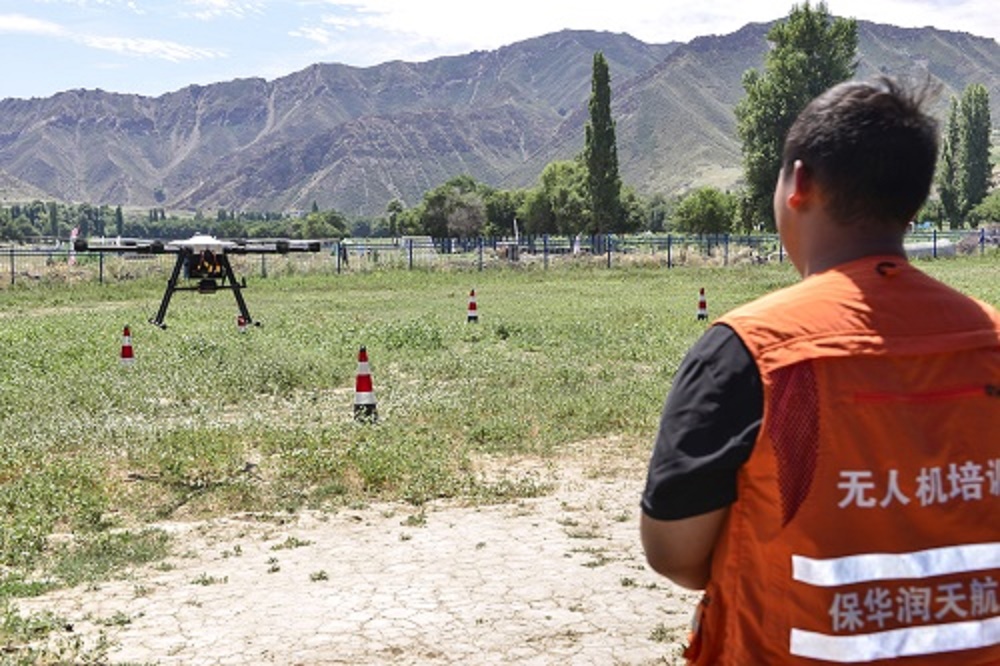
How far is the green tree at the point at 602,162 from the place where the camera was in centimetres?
6319

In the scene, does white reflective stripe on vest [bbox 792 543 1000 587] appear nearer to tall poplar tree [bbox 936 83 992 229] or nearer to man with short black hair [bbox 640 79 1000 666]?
man with short black hair [bbox 640 79 1000 666]

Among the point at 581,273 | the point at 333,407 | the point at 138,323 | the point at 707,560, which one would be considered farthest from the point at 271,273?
the point at 707,560

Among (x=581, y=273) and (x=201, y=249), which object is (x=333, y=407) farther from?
(x=581, y=273)

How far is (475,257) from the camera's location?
49.6m

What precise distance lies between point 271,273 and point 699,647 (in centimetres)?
4241

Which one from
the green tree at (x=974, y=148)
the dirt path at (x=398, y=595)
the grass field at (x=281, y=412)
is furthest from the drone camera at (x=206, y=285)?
the green tree at (x=974, y=148)

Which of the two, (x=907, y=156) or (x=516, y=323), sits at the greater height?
(x=907, y=156)

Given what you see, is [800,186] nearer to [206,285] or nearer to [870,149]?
[870,149]

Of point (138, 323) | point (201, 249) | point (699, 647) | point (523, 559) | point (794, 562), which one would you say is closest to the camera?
point (794, 562)

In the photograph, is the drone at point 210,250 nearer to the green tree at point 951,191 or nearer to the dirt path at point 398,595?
the dirt path at point 398,595

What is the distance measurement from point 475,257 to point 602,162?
17.6 meters

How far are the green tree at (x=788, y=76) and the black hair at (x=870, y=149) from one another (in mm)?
54670

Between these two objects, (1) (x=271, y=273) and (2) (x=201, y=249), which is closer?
(2) (x=201, y=249)

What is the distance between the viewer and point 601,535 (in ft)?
23.8
